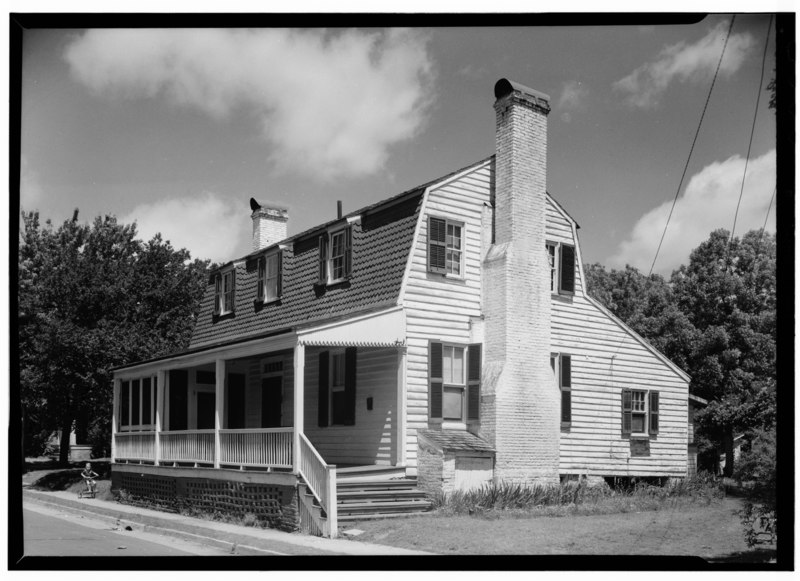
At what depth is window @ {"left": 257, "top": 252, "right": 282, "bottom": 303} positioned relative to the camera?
80.3 feet

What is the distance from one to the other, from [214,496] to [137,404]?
7.68 m

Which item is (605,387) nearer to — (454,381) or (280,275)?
(454,381)

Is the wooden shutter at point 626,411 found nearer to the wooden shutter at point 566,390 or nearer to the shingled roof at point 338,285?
the wooden shutter at point 566,390

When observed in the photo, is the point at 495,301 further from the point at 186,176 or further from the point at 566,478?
the point at 186,176

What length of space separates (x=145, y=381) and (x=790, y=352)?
1929cm

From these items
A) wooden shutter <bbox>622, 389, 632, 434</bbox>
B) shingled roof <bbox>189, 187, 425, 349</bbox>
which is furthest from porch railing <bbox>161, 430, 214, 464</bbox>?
wooden shutter <bbox>622, 389, 632, 434</bbox>

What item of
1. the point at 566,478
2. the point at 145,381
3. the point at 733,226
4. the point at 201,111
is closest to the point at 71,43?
the point at 201,111

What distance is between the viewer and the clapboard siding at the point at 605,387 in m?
21.2

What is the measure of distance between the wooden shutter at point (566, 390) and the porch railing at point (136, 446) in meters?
9.77

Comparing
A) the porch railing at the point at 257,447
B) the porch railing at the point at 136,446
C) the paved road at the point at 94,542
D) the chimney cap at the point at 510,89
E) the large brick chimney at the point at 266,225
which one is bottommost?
the paved road at the point at 94,542

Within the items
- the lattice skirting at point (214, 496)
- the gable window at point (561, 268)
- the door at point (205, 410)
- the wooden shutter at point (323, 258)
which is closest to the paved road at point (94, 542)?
the lattice skirting at point (214, 496)

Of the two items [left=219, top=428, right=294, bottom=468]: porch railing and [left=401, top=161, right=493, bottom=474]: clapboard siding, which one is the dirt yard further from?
[left=401, top=161, right=493, bottom=474]: clapboard siding

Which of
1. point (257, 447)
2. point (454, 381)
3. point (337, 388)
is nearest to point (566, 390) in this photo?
point (454, 381)

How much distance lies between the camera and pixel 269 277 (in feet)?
82.1
